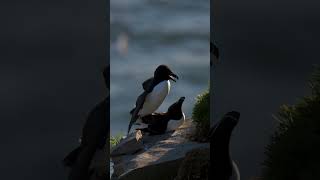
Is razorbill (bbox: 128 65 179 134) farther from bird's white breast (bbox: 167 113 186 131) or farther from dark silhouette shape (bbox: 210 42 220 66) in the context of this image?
dark silhouette shape (bbox: 210 42 220 66)

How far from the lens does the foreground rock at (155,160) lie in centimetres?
621

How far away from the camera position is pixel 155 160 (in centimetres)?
623

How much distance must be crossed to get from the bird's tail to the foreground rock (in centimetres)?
40

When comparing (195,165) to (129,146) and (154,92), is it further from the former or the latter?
(154,92)

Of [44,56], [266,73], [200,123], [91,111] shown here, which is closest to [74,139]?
[91,111]

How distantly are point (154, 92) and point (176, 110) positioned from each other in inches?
11.4

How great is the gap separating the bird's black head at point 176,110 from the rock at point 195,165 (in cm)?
41

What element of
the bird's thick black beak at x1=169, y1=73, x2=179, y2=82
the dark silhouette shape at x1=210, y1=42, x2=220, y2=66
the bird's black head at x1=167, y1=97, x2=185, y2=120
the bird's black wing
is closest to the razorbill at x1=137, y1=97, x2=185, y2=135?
the bird's black head at x1=167, y1=97, x2=185, y2=120

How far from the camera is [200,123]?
635cm

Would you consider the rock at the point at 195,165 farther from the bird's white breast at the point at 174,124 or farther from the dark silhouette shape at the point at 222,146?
the bird's white breast at the point at 174,124

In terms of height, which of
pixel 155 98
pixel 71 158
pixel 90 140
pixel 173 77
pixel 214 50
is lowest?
pixel 71 158

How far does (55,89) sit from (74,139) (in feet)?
1.69

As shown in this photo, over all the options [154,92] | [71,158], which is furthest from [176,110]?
[71,158]

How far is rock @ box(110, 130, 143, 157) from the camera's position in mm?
6266
